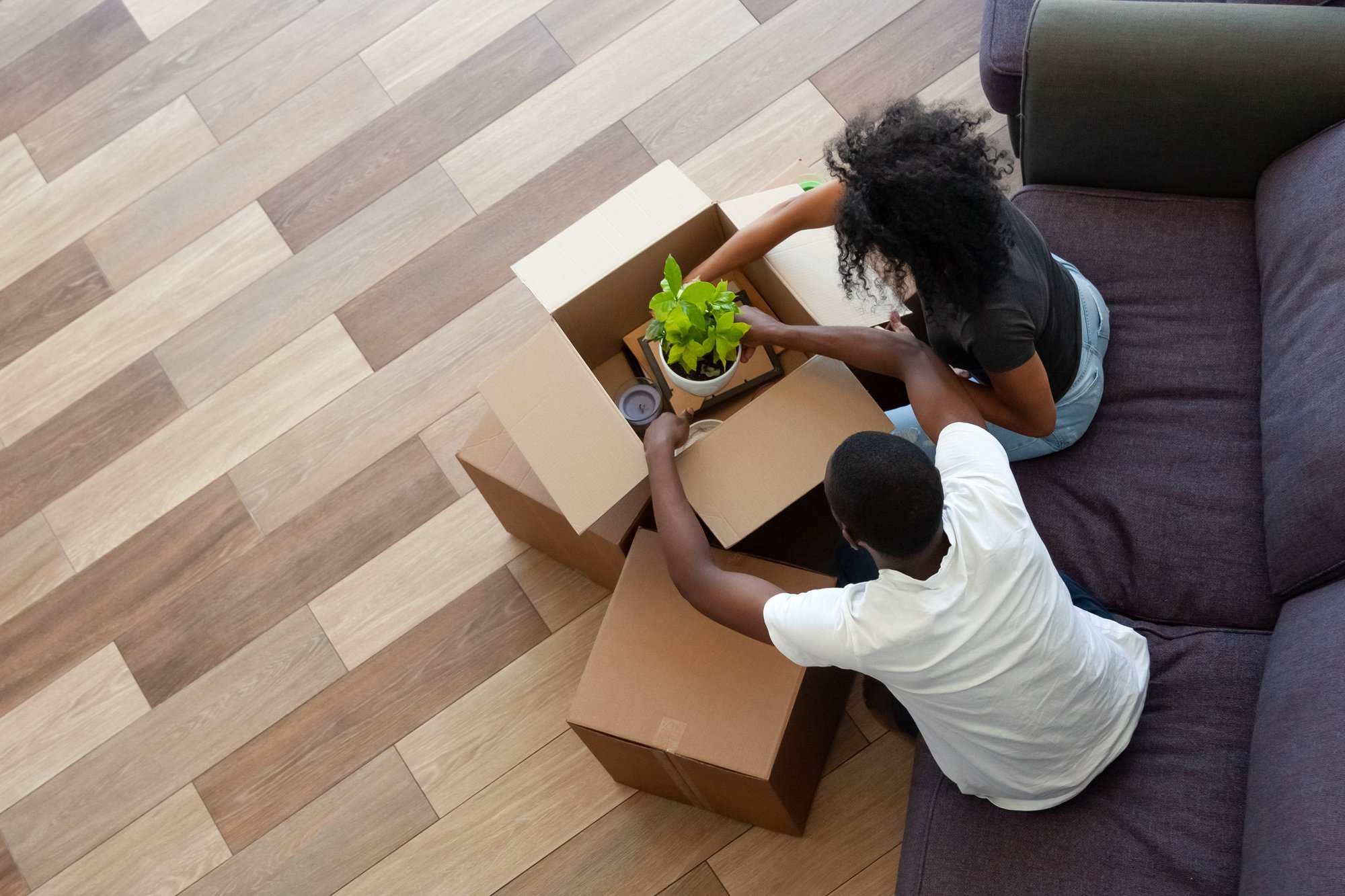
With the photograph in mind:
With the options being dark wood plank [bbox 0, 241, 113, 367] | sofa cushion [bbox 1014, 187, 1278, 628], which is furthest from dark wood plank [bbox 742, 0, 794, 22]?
dark wood plank [bbox 0, 241, 113, 367]

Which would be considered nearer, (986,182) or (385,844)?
(986,182)

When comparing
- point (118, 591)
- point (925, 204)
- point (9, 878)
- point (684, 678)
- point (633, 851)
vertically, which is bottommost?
point (633, 851)

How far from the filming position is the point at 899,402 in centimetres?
178

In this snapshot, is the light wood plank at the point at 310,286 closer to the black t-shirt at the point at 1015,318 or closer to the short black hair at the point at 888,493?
the black t-shirt at the point at 1015,318

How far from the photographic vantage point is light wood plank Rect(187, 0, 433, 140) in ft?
8.10

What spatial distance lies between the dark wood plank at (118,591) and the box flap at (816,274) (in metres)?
1.22

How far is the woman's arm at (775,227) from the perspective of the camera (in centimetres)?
147

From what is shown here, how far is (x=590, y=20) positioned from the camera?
8.01 ft

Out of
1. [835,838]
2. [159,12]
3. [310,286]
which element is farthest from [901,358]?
[159,12]

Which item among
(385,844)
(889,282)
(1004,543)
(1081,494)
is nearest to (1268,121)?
(1081,494)

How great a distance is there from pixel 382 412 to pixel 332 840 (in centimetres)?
83

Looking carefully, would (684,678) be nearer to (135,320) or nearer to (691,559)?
(691,559)

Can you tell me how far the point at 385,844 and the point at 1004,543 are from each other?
4.31 ft

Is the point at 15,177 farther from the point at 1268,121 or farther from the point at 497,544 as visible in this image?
the point at 1268,121
